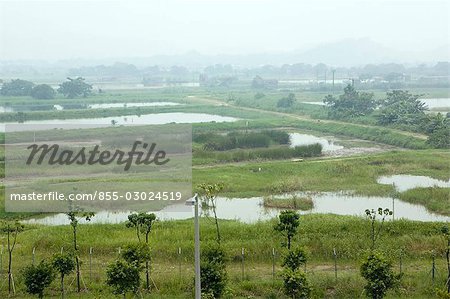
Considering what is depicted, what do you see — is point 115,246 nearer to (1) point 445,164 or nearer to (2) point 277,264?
(2) point 277,264

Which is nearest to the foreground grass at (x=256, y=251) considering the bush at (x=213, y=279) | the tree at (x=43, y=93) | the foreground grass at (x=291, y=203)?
the bush at (x=213, y=279)

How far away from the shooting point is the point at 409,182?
33.8 meters

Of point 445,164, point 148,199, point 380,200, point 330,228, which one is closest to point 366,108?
point 445,164

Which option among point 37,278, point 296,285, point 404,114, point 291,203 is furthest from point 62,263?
point 404,114

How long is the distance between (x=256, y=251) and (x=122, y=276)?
20.4 ft

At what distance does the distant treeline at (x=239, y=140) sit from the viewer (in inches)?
1770

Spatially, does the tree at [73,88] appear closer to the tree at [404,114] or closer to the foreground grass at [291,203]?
the tree at [404,114]

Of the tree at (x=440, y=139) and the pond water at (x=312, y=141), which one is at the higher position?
the tree at (x=440, y=139)

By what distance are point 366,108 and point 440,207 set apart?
3838 cm

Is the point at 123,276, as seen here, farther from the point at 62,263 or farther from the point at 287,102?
the point at 287,102

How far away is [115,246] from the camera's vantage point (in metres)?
20.2

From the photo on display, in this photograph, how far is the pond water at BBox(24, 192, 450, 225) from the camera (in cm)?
2636

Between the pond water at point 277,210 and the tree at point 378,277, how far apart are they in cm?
1072

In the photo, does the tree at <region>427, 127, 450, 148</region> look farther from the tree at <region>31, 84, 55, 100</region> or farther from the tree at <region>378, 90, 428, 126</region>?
the tree at <region>31, 84, 55, 100</region>
